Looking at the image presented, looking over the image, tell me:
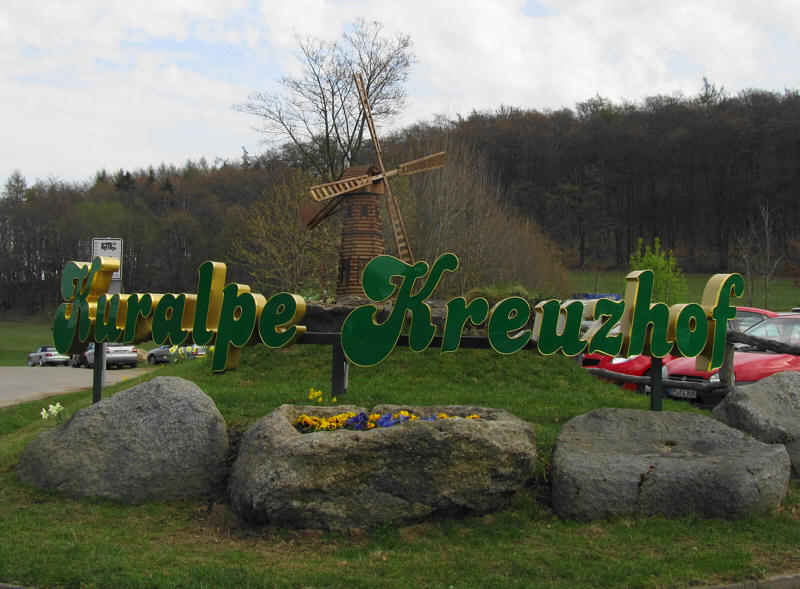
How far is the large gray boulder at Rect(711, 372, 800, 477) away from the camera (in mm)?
8664

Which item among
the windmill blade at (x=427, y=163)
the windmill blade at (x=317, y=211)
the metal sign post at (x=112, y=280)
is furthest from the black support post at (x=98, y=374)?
the windmill blade at (x=427, y=163)

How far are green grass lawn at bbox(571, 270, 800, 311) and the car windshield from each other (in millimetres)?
29849

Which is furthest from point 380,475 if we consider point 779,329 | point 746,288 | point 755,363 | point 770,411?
point 746,288

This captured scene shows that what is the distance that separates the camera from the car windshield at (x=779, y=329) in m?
13.8

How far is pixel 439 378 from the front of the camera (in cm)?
1389

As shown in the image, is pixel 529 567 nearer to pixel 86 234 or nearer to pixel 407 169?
pixel 407 169

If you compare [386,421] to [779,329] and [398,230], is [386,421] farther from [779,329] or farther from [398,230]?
[398,230]

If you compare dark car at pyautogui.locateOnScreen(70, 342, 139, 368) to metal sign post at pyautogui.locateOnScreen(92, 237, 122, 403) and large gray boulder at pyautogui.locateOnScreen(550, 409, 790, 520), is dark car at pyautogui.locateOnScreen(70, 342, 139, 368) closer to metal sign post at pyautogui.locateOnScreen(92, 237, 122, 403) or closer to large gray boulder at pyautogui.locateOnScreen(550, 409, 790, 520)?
metal sign post at pyautogui.locateOnScreen(92, 237, 122, 403)

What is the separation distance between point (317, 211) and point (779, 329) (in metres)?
15.1

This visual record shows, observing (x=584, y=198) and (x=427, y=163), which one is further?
(x=584, y=198)

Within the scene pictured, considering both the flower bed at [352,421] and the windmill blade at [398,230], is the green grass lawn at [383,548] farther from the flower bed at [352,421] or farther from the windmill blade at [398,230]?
the windmill blade at [398,230]

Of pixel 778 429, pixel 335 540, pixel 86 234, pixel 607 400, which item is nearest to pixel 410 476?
pixel 335 540

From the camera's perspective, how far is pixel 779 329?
1406 centimetres

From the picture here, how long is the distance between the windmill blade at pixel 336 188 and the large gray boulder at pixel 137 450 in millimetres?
14480
